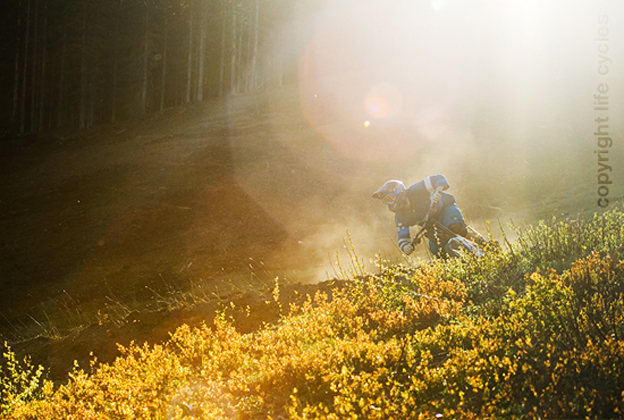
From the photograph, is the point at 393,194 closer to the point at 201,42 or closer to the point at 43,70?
the point at 201,42

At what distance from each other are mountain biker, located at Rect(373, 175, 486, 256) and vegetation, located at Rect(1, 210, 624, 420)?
3.59 meters

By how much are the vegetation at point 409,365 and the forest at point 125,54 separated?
117 ft

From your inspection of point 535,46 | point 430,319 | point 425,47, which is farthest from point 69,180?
point 425,47

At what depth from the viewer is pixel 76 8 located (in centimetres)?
3853

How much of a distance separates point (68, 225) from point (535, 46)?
35.9m

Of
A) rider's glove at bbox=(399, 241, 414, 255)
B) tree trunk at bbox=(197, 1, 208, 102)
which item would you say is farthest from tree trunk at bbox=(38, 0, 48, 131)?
rider's glove at bbox=(399, 241, 414, 255)

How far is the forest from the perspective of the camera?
3791 cm

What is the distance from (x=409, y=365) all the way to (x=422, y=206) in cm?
695

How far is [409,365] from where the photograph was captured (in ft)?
13.0

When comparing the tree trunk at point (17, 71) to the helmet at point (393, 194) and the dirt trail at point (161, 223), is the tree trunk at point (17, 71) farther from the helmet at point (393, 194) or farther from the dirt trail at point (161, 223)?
the helmet at point (393, 194)

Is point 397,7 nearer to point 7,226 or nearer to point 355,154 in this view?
point 355,154

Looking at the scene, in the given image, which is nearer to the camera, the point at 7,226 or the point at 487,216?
the point at 487,216

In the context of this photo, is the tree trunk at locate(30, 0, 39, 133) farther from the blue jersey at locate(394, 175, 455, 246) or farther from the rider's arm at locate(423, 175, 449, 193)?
the rider's arm at locate(423, 175, 449, 193)

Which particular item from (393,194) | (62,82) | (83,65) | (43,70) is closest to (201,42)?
(83,65)
